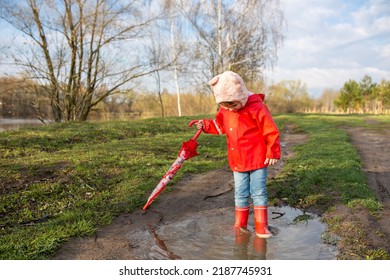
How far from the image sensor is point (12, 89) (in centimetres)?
1588

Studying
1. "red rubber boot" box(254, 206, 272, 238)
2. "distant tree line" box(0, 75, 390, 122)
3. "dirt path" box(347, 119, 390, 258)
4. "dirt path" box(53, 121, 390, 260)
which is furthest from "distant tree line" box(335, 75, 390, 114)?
"red rubber boot" box(254, 206, 272, 238)

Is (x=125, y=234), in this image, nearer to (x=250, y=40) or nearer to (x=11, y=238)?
(x=11, y=238)

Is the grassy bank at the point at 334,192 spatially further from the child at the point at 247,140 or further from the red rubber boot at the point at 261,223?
the child at the point at 247,140

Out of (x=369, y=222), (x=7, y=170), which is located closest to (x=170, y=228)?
(x=369, y=222)

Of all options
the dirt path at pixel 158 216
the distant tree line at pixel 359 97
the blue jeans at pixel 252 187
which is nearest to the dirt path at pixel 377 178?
the blue jeans at pixel 252 187

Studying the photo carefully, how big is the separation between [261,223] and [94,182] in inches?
116

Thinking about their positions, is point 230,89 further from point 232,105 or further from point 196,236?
point 196,236

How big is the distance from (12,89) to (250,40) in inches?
526

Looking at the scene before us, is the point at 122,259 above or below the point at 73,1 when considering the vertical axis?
below

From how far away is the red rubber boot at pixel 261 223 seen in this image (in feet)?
12.4

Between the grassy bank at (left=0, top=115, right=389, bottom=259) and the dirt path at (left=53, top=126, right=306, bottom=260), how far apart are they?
0.58 feet

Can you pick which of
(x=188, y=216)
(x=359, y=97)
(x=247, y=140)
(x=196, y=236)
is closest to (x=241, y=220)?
(x=196, y=236)

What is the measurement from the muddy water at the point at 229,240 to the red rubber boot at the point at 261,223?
69 mm

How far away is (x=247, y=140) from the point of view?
3861 mm
